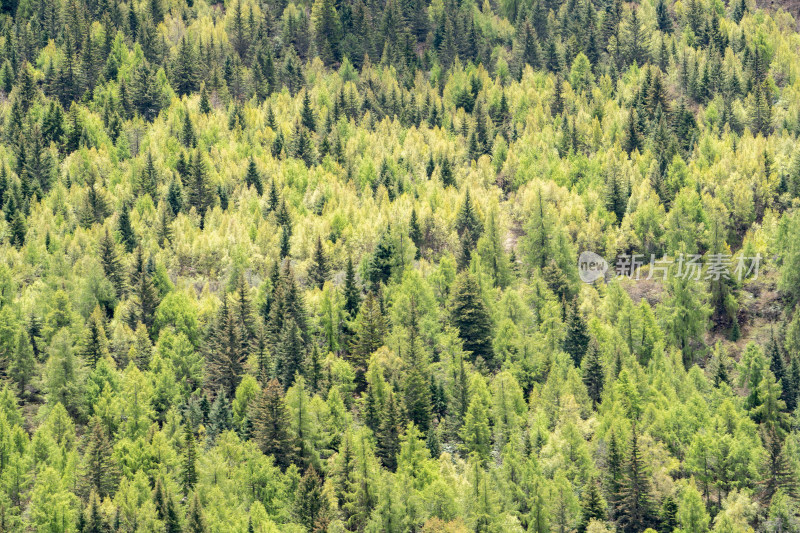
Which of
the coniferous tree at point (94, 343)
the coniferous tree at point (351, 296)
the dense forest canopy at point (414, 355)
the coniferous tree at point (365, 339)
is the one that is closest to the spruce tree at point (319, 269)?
the dense forest canopy at point (414, 355)

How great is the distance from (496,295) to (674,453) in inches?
1357

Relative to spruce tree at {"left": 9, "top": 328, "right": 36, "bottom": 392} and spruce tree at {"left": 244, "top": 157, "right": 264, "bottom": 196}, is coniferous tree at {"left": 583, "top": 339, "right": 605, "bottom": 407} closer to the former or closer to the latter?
spruce tree at {"left": 9, "top": 328, "right": 36, "bottom": 392}

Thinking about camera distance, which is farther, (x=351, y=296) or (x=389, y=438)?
(x=351, y=296)

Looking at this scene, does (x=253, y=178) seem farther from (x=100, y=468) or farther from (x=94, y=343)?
(x=100, y=468)

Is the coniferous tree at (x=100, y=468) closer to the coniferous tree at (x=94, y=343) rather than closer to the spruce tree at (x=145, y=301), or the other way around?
the coniferous tree at (x=94, y=343)

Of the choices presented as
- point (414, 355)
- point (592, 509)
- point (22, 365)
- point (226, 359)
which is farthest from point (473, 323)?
point (22, 365)

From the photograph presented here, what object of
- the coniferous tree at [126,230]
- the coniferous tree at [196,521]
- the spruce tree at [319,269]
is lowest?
the coniferous tree at [126,230]

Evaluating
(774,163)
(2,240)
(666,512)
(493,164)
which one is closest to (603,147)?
(493,164)

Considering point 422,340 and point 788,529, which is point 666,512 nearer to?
point 788,529

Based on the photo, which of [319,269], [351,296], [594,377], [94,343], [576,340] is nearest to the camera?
[594,377]

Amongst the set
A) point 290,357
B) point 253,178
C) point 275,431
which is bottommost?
point 253,178

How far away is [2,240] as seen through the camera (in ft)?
566

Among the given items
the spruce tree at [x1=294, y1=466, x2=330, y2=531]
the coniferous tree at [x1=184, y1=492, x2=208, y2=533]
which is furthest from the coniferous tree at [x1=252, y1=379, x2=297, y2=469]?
the coniferous tree at [x1=184, y1=492, x2=208, y2=533]

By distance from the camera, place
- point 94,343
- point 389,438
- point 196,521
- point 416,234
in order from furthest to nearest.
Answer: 1. point 416,234
2. point 94,343
3. point 389,438
4. point 196,521
